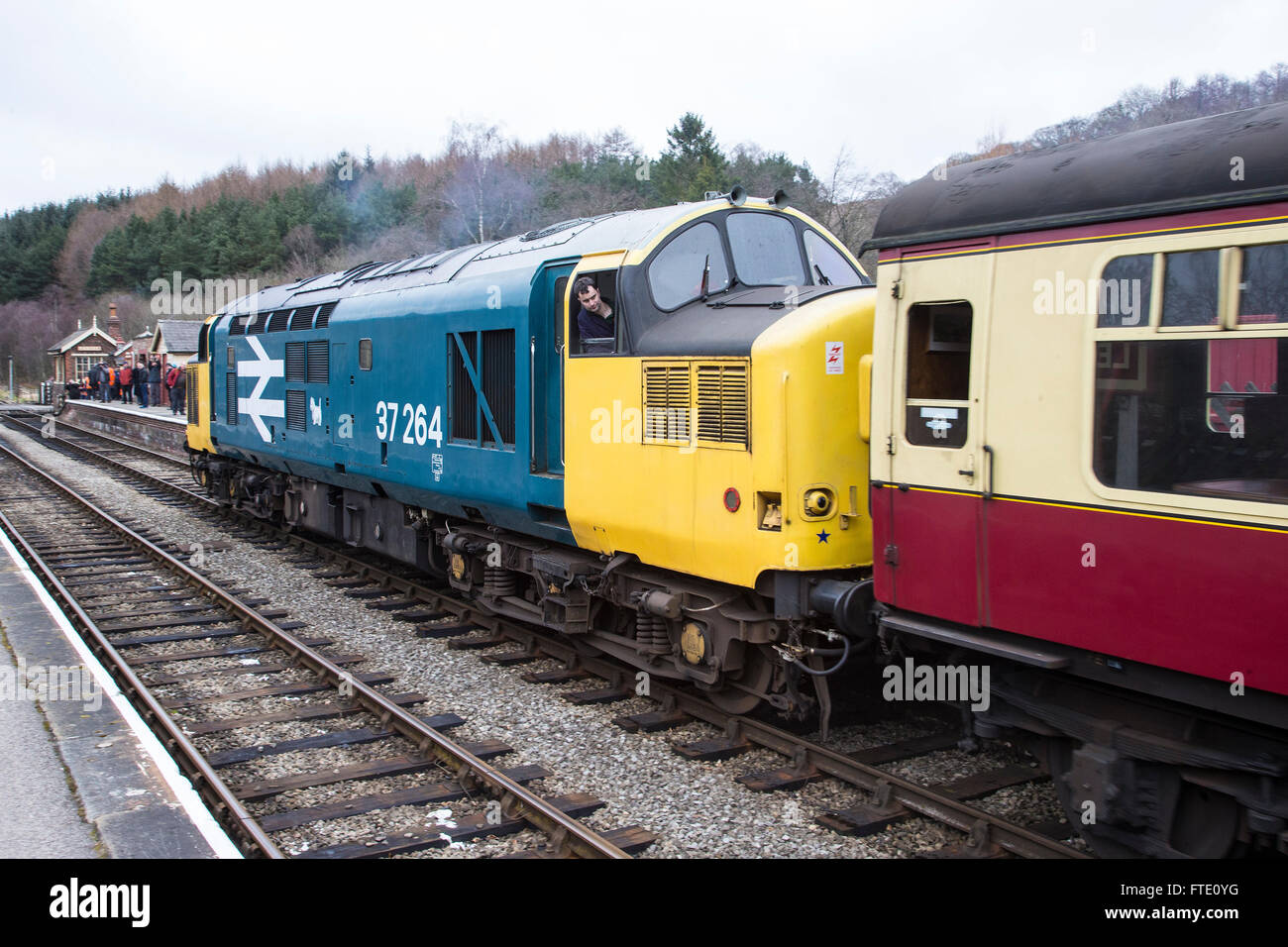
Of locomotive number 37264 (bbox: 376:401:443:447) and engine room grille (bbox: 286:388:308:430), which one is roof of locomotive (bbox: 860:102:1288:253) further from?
engine room grille (bbox: 286:388:308:430)

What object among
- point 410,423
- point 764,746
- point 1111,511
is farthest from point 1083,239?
point 410,423

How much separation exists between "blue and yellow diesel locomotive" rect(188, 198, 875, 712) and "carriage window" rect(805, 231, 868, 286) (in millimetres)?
21

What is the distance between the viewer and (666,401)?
6711 millimetres

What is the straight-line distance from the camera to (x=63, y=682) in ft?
24.5

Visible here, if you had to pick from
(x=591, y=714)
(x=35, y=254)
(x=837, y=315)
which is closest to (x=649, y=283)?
Result: (x=837, y=315)

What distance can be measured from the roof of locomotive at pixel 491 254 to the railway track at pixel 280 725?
11.9 ft

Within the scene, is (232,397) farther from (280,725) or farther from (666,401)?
(666,401)

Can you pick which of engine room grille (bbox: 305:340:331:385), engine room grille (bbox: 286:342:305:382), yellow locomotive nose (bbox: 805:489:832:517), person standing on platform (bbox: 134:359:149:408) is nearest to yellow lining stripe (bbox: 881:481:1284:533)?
yellow locomotive nose (bbox: 805:489:832:517)

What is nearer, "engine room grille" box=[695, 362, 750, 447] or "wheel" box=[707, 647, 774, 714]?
"engine room grille" box=[695, 362, 750, 447]

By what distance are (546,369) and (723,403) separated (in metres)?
2.07

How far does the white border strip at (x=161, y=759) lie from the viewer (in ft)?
16.1

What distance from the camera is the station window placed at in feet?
16.2

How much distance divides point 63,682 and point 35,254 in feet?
341
